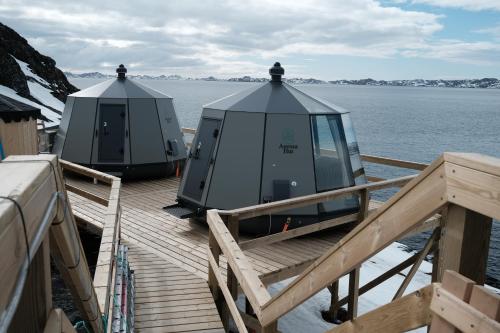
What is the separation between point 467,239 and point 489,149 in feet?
181

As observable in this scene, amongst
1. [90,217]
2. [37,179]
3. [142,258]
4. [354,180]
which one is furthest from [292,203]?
[37,179]

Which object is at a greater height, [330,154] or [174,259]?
[330,154]

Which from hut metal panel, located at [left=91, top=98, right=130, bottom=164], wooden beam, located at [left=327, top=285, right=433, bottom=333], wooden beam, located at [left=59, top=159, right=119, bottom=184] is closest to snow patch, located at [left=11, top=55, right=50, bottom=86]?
hut metal panel, located at [left=91, top=98, right=130, bottom=164]

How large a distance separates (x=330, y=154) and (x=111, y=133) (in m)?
7.13

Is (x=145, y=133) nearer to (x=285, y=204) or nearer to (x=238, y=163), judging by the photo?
(x=238, y=163)

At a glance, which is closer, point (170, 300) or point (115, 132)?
point (170, 300)

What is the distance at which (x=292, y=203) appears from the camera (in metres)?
7.29

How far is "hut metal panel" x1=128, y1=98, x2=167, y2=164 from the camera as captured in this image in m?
13.9

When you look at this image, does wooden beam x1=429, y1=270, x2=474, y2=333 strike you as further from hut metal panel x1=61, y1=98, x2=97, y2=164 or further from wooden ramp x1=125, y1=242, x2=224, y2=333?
hut metal panel x1=61, y1=98, x2=97, y2=164

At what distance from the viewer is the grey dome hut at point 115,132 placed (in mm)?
13711

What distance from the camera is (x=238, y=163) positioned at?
9.74 meters

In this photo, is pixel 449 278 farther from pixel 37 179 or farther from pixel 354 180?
pixel 354 180

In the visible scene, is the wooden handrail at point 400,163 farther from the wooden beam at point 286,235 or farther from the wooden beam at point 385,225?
the wooden beam at point 385,225

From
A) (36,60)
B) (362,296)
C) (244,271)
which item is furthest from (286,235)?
(36,60)
